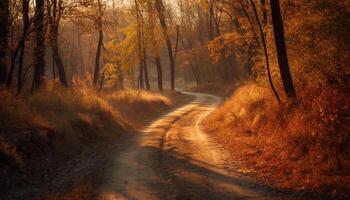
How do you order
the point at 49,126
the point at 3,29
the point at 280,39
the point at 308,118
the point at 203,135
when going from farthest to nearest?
the point at 203,135
the point at 3,29
the point at 280,39
the point at 49,126
the point at 308,118

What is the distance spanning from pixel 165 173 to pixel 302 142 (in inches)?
178

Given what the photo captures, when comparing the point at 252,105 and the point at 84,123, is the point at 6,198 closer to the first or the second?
the point at 84,123

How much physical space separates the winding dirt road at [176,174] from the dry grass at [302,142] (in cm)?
86

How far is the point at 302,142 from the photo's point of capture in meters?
12.1

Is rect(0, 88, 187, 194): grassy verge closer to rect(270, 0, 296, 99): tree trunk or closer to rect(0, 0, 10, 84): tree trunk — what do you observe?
rect(0, 0, 10, 84): tree trunk

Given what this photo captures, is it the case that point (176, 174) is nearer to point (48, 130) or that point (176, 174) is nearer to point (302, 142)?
point (302, 142)

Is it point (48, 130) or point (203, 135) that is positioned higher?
point (48, 130)

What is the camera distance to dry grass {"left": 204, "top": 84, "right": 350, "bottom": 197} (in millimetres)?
9836

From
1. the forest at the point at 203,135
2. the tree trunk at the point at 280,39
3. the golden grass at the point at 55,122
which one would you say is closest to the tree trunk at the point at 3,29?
the forest at the point at 203,135

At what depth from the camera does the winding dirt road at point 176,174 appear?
9453 millimetres

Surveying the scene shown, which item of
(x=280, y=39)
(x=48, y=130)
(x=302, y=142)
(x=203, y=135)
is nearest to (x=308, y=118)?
(x=302, y=142)

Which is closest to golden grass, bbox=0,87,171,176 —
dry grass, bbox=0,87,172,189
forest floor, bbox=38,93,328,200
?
dry grass, bbox=0,87,172,189

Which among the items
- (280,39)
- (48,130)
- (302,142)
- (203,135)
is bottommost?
(203,135)

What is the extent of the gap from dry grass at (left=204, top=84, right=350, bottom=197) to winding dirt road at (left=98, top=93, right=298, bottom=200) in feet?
2.83
